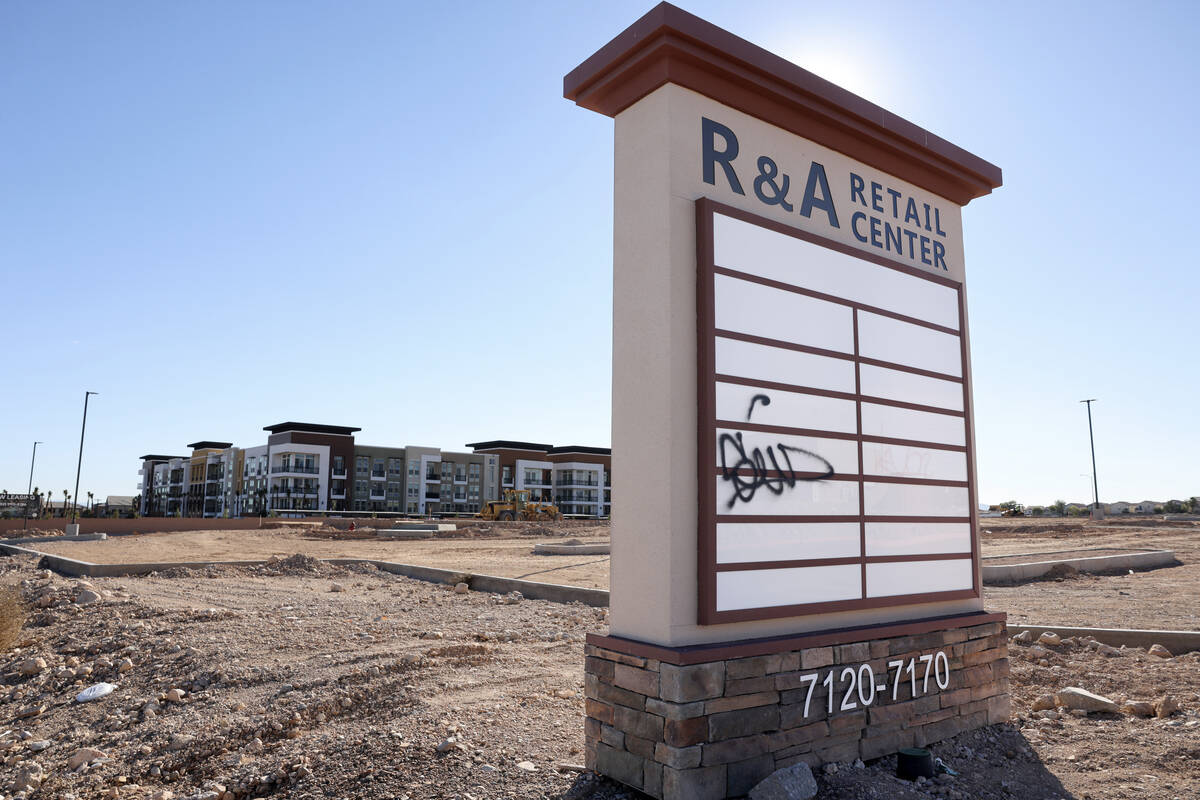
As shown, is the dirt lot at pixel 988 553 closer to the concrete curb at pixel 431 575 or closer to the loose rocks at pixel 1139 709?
the concrete curb at pixel 431 575

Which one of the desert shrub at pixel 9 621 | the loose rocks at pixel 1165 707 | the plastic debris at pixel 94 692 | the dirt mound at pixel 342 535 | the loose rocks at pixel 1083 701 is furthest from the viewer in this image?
the dirt mound at pixel 342 535

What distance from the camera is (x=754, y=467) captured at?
530cm

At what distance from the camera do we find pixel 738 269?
5.45 meters

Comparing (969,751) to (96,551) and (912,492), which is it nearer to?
(912,492)

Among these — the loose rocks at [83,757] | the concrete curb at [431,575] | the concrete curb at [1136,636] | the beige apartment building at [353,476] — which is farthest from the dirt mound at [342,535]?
the beige apartment building at [353,476]

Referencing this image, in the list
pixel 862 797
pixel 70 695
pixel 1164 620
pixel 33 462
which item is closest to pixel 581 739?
pixel 862 797

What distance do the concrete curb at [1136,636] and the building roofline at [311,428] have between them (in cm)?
9125

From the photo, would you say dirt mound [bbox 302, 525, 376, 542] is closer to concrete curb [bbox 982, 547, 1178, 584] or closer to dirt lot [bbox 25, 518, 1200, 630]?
dirt lot [bbox 25, 518, 1200, 630]

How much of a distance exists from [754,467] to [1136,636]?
731cm

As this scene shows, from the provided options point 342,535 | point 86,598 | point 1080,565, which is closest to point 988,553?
point 1080,565

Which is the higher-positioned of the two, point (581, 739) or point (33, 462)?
point (33, 462)

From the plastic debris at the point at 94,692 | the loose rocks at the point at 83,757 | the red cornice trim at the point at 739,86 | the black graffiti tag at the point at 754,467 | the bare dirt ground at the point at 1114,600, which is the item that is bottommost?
the loose rocks at the point at 83,757

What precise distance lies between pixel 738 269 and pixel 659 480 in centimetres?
165

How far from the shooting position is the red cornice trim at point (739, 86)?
520 cm
